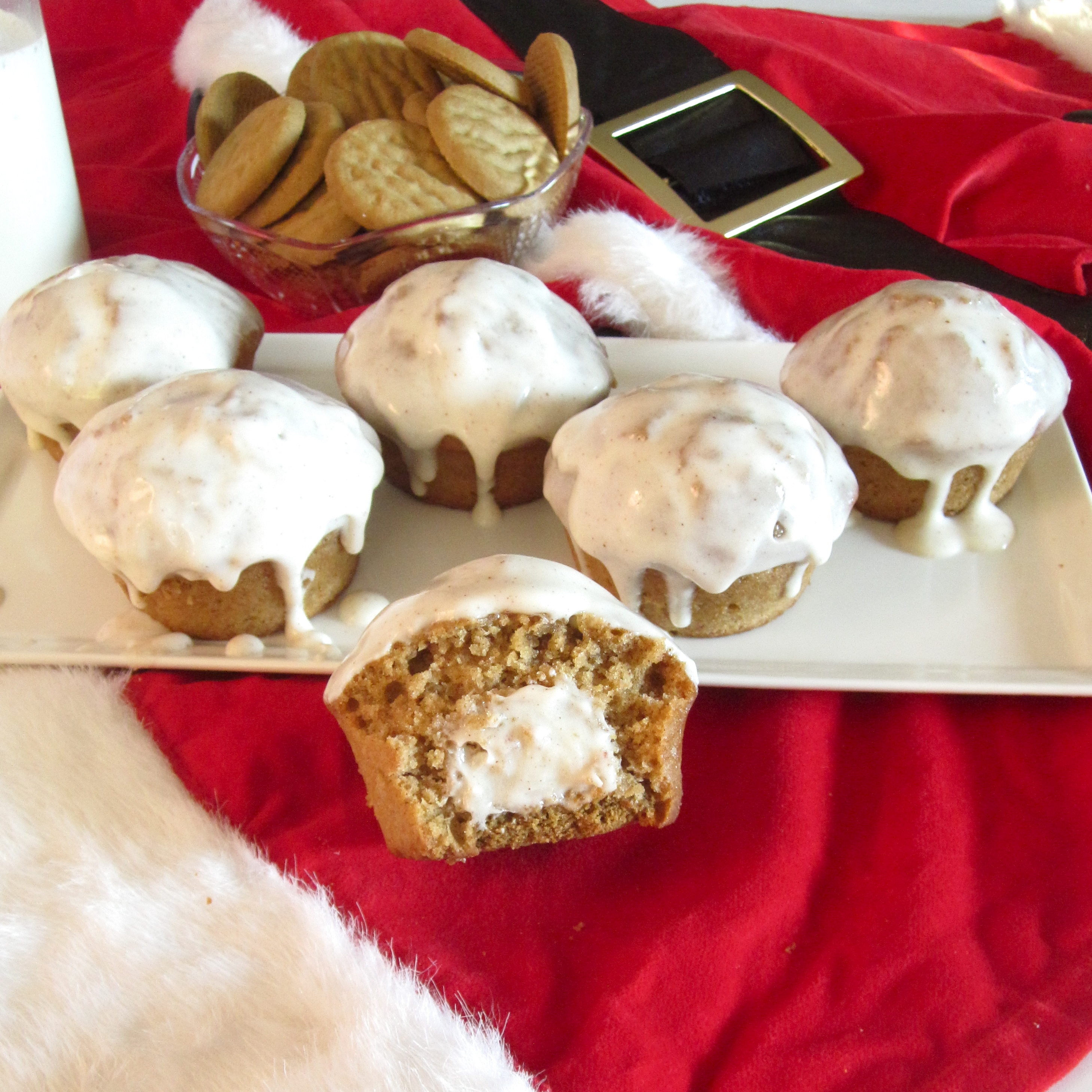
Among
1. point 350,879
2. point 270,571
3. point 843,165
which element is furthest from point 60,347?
point 843,165

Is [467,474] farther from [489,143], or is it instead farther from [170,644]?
[489,143]

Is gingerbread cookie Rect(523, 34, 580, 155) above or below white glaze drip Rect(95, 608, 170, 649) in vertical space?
above

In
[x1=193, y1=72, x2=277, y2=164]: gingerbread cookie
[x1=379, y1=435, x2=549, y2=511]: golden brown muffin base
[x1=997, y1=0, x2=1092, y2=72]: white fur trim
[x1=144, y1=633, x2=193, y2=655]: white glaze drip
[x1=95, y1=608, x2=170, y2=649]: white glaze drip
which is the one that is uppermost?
[x1=997, y1=0, x2=1092, y2=72]: white fur trim

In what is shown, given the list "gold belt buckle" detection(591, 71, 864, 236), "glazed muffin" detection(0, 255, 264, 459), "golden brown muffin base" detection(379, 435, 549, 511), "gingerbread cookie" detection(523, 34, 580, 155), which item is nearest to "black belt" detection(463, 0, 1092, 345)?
"gold belt buckle" detection(591, 71, 864, 236)

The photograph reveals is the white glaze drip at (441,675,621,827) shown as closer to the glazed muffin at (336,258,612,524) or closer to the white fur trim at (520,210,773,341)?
the glazed muffin at (336,258,612,524)

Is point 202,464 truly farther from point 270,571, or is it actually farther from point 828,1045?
point 828,1045

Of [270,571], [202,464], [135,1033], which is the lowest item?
[135,1033]

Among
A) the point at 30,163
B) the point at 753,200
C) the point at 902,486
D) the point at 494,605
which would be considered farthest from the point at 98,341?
the point at 753,200
